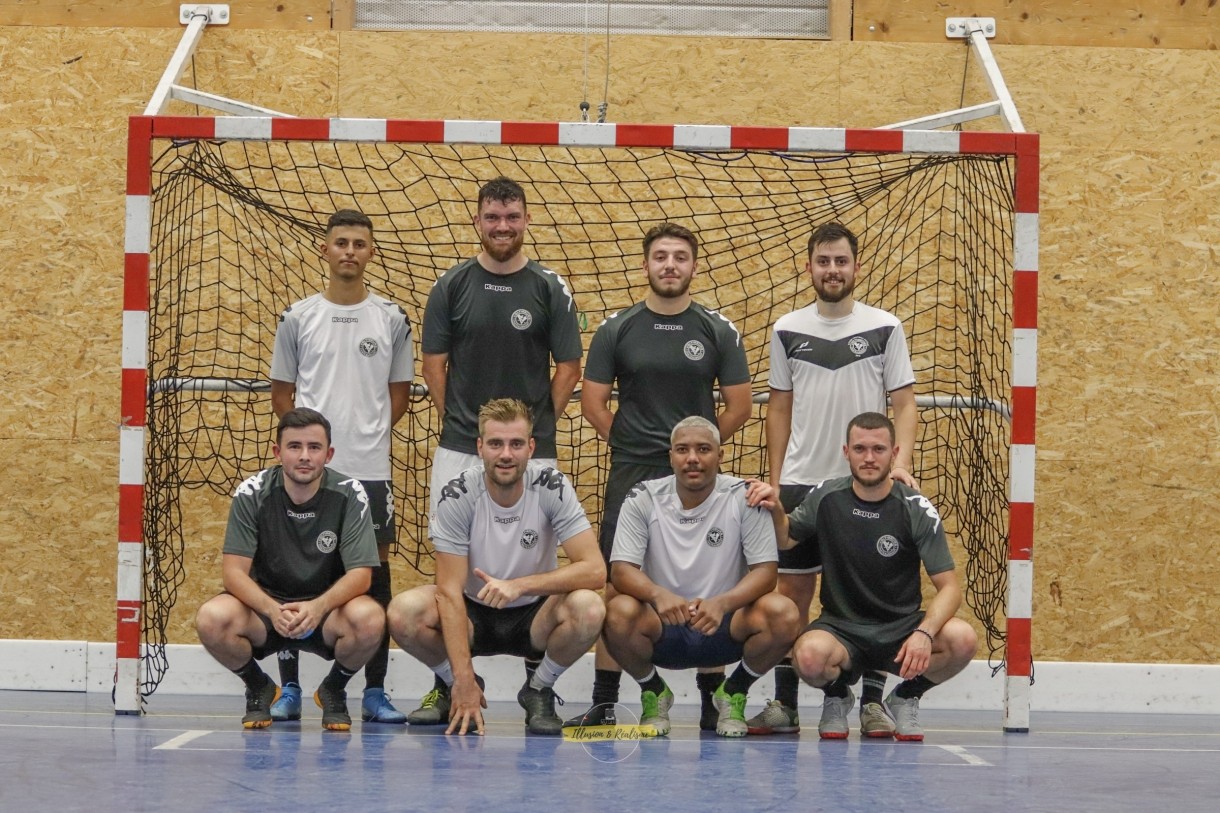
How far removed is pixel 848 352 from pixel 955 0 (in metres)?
3.23

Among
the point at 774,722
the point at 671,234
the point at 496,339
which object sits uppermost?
the point at 671,234

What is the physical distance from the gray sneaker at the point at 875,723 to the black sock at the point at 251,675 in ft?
7.61

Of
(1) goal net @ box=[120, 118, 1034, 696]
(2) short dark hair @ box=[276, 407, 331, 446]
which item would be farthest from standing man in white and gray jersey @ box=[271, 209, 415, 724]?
(1) goal net @ box=[120, 118, 1034, 696]

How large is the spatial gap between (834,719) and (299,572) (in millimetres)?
2110

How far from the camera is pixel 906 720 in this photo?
5668 mm

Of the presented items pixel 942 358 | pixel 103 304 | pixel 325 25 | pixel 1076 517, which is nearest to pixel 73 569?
pixel 103 304

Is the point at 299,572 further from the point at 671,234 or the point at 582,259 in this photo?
the point at 582,259

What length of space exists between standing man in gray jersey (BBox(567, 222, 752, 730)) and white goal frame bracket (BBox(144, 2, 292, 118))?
6.30 feet

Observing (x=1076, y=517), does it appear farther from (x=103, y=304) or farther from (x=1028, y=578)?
(x=103, y=304)

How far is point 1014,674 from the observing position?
239 inches

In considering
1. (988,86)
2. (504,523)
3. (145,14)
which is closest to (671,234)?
(504,523)

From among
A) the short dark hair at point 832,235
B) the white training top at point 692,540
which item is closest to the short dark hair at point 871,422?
the white training top at point 692,540

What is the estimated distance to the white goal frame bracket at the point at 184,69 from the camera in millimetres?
6965

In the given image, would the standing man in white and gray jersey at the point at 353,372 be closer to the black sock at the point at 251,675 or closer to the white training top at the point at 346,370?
the white training top at the point at 346,370
